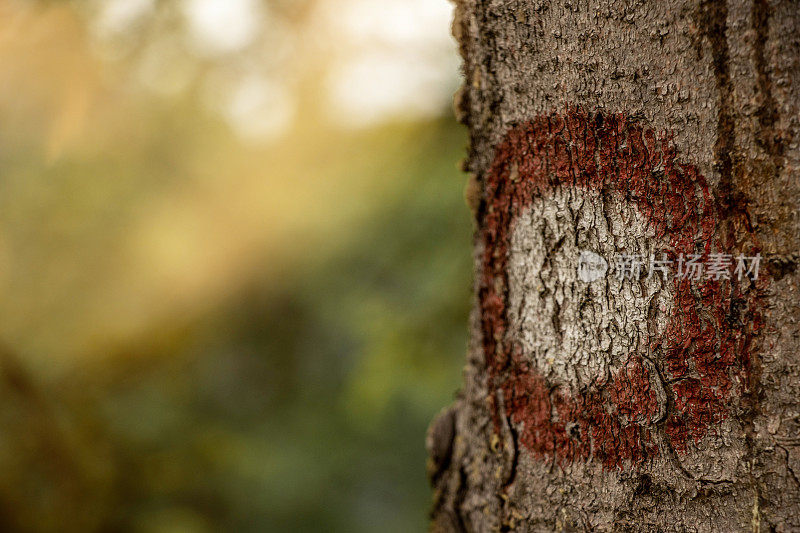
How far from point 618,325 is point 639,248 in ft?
0.25

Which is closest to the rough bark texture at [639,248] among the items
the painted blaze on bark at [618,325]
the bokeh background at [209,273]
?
the painted blaze on bark at [618,325]

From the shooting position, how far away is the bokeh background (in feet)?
6.57

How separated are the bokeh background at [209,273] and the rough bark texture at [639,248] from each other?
1.27 metres

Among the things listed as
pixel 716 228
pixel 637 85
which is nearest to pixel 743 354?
pixel 716 228

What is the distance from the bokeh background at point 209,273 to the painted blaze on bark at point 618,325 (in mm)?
1270

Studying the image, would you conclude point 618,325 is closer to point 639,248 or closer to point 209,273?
point 639,248

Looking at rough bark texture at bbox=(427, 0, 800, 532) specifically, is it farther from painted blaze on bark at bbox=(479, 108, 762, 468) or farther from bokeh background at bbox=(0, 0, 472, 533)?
bokeh background at bbox=(0, 0, 472, 533)

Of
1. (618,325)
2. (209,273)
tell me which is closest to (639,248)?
(618,325)

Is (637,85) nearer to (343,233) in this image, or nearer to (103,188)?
(343,233)

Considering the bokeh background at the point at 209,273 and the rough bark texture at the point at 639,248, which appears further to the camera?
the bokeh background at the point at 209,273

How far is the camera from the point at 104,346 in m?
2.12

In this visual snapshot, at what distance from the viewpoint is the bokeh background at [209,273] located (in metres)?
2.00

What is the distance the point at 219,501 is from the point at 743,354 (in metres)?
2.13

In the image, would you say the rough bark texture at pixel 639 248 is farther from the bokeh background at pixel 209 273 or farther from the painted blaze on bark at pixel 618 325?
the bokeh background at pixel 209 273
